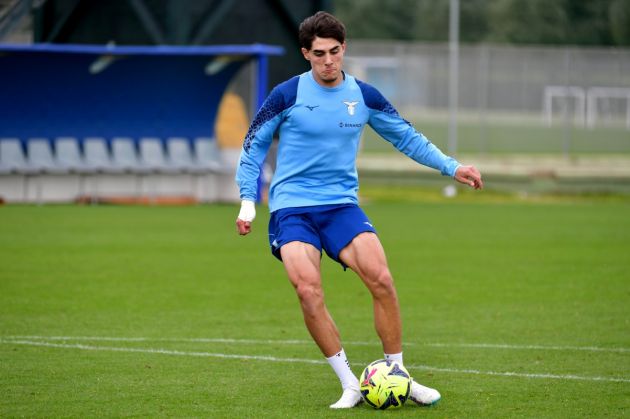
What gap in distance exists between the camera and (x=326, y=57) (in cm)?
757

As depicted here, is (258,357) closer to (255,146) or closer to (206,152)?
(255,146)

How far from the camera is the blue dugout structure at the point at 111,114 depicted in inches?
925

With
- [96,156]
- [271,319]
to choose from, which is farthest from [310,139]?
[96,156]

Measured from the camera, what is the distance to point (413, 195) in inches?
1095

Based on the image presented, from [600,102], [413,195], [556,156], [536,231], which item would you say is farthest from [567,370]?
[600,102]

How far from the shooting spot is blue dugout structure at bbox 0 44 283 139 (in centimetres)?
2383

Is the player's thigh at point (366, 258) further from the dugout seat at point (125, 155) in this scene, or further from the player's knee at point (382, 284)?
the dugout seat at point (125, 155)

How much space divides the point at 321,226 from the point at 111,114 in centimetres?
1759

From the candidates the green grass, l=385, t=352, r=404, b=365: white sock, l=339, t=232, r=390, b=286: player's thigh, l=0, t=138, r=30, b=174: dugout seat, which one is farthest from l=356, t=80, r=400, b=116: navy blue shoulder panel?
l=0, t=138, r=30, b=174: dugout seat

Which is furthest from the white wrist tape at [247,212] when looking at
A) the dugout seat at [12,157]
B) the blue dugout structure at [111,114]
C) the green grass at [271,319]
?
the dugout seat at [12,157]

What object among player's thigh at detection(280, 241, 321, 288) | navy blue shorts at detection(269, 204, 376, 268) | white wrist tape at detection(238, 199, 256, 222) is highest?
white wrist tape at detection(238, 199, 256, 222)

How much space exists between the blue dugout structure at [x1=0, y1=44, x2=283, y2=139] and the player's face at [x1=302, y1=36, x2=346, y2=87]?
52.0ft

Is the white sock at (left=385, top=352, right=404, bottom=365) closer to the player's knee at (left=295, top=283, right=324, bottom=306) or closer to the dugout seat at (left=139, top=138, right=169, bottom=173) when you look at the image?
the player's knee at (left=295, top=283, right=324, bottom=306)

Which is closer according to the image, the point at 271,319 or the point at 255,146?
the point at 255,146
